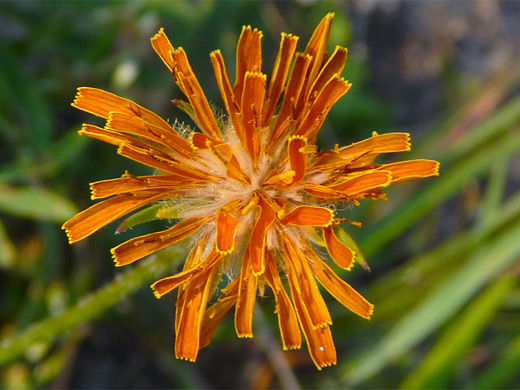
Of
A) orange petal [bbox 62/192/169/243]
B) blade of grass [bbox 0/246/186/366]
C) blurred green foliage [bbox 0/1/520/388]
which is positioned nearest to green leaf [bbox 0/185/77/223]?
blurred green foliage [bbox 0/1/520/388]

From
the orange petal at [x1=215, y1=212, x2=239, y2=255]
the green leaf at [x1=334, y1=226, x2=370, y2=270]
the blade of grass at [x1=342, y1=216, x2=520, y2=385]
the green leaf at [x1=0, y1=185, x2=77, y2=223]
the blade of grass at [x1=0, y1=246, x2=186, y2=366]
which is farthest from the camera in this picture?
the blade of grass at [x1=342, y1=216, x2=520, y2=385]

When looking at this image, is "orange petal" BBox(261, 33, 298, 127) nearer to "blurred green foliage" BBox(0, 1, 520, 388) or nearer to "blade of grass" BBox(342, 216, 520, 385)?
"blurred green foliage" BBox(0, 1, 520, 388)

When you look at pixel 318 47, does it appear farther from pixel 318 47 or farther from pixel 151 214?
pixel 151 214

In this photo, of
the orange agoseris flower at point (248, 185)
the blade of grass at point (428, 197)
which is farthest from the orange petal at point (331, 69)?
the blade of grass at point (428, 197)

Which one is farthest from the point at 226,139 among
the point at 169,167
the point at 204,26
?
the point at 204,26

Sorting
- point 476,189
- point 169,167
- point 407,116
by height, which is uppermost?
point 169,167

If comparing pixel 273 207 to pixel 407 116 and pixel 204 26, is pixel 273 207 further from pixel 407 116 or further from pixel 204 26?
pixel 407 116

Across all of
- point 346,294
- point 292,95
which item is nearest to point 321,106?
point 292,95
